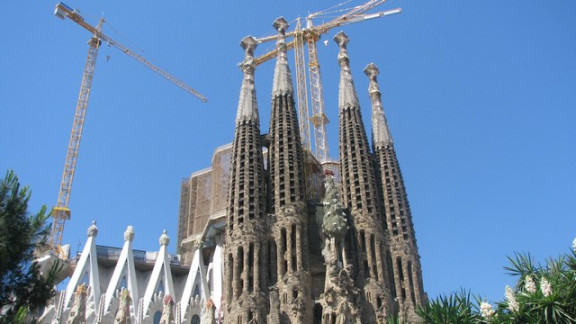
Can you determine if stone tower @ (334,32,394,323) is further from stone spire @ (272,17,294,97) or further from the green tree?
the green tree

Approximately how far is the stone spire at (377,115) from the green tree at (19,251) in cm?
3244

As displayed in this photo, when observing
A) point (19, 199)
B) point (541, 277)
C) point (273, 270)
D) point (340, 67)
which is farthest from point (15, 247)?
point (340, 67)


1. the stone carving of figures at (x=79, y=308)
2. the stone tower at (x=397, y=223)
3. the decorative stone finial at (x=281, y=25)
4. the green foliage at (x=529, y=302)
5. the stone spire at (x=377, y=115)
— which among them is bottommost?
the green foliage at (x=529, y=302)

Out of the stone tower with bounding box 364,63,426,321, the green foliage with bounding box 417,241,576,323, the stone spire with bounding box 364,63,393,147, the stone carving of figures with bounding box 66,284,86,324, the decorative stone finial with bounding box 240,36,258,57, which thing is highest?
the decorative stone finial with bounding box 240,36,258,57

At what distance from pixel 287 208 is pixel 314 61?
28855 mm

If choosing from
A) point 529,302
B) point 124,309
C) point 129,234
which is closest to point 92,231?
point 129,234

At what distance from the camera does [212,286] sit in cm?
5106

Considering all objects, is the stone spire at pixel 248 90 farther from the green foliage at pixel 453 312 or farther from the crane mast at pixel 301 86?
the green foliage at pixel 453 312

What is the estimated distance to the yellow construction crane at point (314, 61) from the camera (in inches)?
2451

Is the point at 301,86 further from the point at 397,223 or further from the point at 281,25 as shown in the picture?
the point at 397,223

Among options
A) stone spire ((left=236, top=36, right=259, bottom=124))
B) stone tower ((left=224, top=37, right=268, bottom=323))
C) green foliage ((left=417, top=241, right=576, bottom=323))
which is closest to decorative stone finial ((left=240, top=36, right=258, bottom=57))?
stone spire ((left=236, top=36, right=259, bottom=124))

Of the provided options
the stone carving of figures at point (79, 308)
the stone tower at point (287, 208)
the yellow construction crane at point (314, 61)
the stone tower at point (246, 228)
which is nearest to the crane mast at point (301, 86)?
the yellow construction crane at point (314, 61)

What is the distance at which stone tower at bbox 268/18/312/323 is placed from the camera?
37.9m

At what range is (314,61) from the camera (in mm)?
67000
